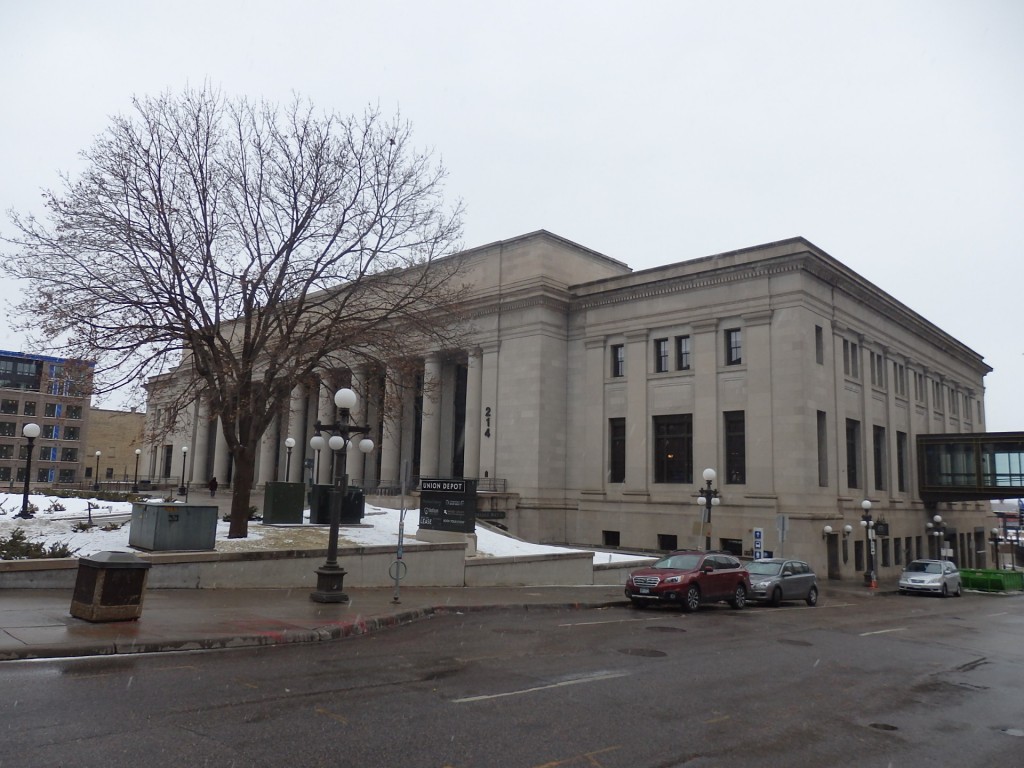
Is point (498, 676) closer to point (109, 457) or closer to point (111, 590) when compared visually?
point (111, 590)

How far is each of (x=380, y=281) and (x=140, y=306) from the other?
736 centimetres

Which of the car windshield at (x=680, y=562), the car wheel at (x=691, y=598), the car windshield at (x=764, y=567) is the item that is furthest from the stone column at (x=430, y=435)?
the car wheel at (x=691, y=598)

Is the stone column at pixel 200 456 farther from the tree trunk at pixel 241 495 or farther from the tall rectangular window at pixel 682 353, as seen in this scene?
the tree trunk at pixel 241 495

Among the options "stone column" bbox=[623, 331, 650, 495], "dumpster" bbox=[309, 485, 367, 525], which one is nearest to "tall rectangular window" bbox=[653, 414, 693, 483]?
"stone column" bbox=[623, 331, 650, 495]

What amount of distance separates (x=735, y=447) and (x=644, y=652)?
28.1 meters

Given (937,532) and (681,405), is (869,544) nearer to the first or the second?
(681,405)

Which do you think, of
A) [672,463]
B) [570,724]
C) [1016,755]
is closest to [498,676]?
[570,724]

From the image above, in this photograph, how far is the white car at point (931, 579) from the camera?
34219mm

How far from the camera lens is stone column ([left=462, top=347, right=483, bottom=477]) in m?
47.3

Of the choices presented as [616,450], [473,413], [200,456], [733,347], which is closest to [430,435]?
[473,413]

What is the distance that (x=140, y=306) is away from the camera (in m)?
22.6

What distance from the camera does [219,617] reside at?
1360 centimetres

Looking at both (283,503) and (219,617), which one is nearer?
(219,617)

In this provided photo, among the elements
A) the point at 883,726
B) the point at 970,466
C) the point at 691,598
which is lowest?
the point at 691,598
